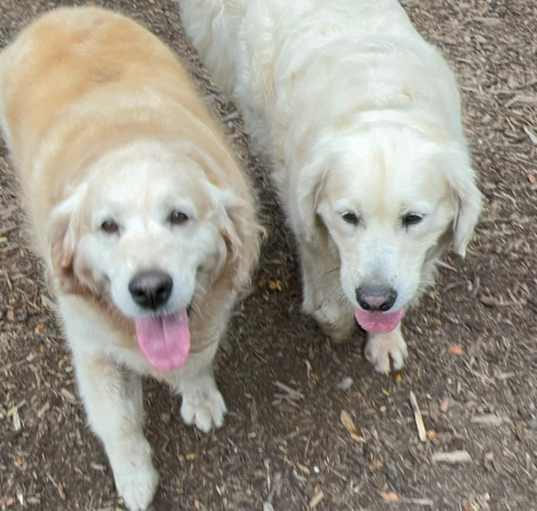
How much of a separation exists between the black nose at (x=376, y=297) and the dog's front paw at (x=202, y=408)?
845mm

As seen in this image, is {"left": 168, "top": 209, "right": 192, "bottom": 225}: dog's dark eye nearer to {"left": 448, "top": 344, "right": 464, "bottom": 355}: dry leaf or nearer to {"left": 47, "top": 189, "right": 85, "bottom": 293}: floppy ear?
{"left": 47, "top": 189, "right": 85, "bottom": 293}: floppy ear

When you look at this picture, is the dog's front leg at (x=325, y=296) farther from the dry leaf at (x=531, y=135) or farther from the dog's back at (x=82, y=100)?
the dry leaf at (x=531, y=135)

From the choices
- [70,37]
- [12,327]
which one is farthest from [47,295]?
[70,37]

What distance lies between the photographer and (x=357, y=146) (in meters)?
2.60

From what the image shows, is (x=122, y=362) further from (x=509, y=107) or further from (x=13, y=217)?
(x=509, y=107)

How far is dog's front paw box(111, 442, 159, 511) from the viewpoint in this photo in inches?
112

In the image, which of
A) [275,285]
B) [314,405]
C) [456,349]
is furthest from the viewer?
[275,285]

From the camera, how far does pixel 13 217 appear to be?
3.82 m

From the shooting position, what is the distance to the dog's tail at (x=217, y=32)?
398cm

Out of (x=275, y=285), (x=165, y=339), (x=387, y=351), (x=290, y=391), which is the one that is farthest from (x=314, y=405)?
(x=165, y=339)

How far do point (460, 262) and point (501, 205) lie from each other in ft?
1.47

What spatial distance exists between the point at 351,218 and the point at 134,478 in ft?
4.14

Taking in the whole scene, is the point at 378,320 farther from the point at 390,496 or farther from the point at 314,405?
the point at 390,496

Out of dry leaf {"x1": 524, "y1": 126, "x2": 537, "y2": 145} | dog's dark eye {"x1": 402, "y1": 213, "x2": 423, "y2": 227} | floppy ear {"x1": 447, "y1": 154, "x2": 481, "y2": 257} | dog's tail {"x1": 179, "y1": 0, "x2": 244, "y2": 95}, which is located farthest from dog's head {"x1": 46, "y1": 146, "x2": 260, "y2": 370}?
dry leaf {"x1": 524, "y1": 126, "x2": 537, "y2": 145}
